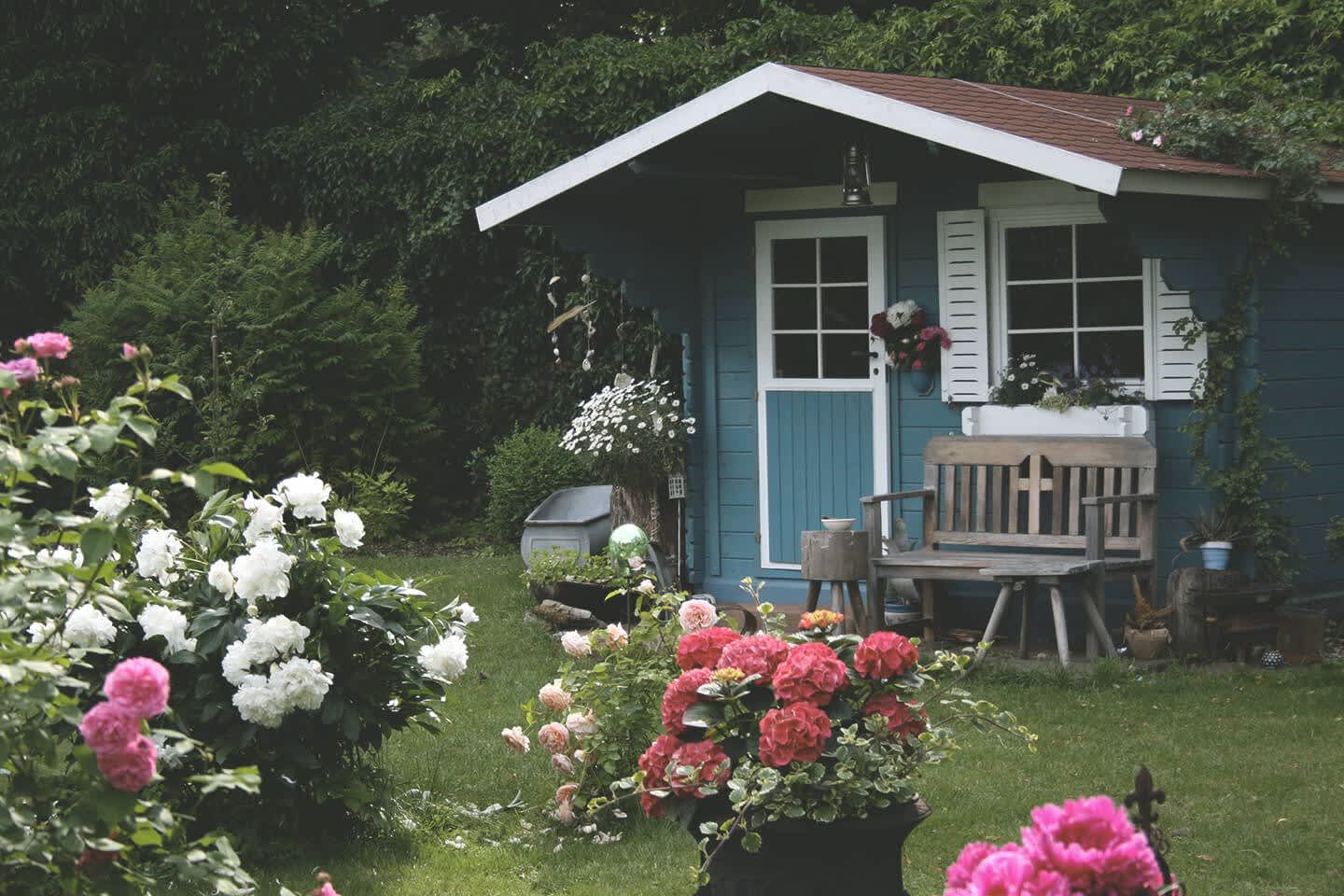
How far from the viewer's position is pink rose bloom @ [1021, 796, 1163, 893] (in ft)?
6.77

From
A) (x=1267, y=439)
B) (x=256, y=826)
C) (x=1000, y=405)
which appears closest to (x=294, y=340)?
(x=1000, y=405)

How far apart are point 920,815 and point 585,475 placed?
8571 millimetres

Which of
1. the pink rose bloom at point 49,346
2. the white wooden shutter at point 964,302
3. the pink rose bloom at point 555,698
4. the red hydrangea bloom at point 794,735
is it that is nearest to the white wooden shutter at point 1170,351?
the white wooden shutter at point 964,302

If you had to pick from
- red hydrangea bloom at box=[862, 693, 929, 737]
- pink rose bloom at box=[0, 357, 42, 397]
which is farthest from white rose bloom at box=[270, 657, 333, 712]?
pink rose bloom at box=[0, 357, 42, 397]

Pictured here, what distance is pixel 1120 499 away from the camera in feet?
26.4

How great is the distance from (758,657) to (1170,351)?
534 centimetres

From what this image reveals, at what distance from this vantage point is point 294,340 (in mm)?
12711

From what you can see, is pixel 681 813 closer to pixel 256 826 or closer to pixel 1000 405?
pixel 256 826

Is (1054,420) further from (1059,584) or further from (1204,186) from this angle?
(1204,186)

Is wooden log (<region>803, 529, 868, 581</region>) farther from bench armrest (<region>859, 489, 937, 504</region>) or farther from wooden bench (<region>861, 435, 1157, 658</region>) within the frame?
bench armrest (<region>859, 489, 937, 504</region>)

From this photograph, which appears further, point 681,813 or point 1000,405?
point 1000,405

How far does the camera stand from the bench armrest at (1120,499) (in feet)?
26.1

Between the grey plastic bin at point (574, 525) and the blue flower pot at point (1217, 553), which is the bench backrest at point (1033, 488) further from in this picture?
the grey plastic bin at point (574, 525)

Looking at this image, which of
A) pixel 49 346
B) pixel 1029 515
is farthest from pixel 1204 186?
pixel 49 346
